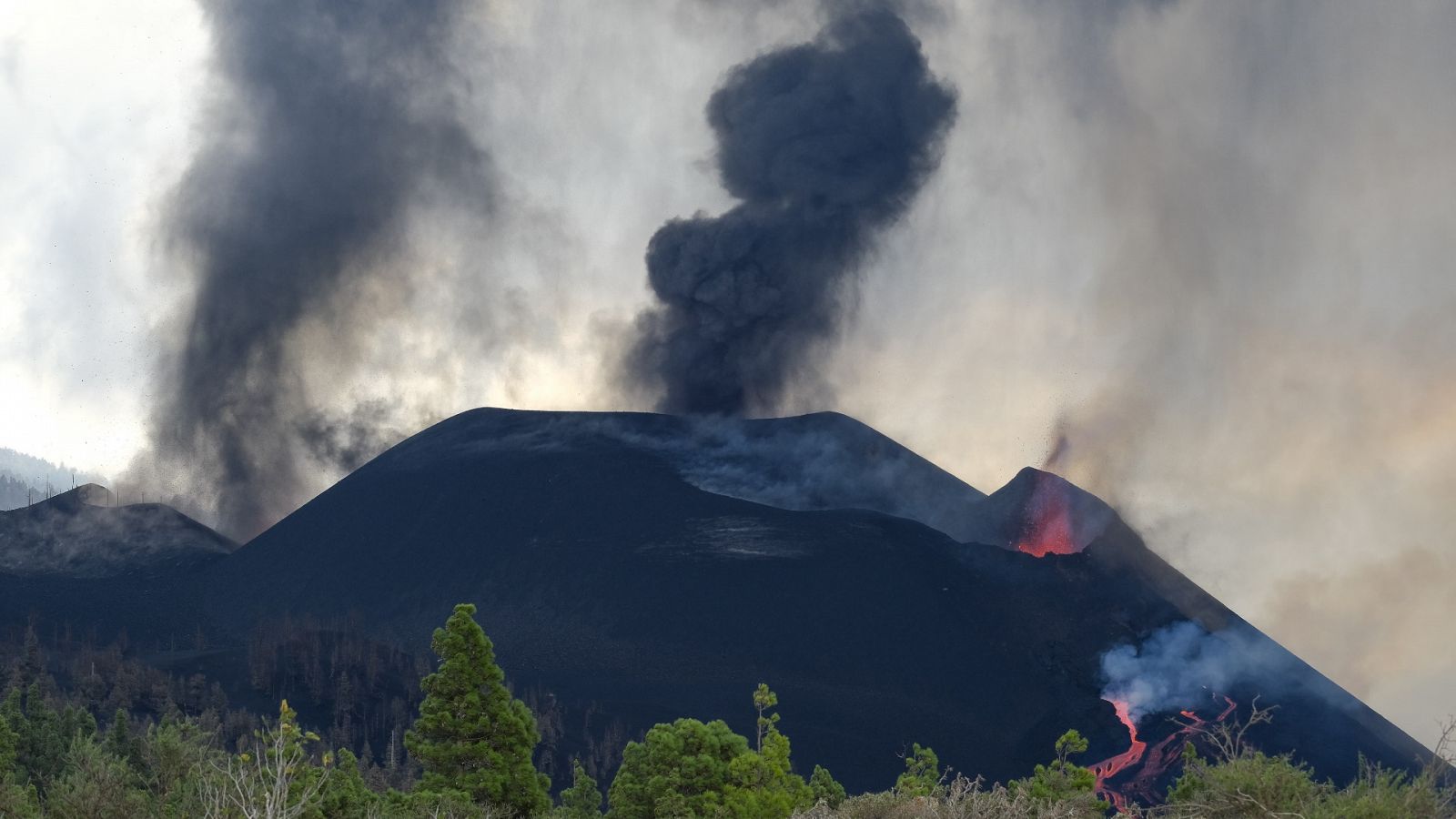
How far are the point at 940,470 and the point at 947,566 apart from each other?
2865 centimetres

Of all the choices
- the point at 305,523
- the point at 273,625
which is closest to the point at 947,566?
the point at 273,625

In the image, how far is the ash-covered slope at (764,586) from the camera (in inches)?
3445

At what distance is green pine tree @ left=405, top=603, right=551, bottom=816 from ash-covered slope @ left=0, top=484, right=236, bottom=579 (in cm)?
11201

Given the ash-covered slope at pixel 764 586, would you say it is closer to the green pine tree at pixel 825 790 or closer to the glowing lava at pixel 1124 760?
the glowing lava at pixel 1124 760

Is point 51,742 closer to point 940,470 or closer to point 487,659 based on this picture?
point 487,659

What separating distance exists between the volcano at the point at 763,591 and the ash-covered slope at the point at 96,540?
6833 millimetres

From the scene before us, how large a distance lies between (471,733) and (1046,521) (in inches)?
3635

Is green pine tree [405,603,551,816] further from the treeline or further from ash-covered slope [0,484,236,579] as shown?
ash-covered slope [0,484,236,579]

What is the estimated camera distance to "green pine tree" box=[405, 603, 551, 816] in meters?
33.0

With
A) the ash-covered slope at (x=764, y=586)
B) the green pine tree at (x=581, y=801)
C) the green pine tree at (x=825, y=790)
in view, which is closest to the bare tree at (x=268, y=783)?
the green pine tree at (x=581, y=801)

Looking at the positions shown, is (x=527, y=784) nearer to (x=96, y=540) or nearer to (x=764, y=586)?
(x=764, y=586)

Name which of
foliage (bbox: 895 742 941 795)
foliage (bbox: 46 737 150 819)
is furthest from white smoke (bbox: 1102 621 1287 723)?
foliage (bbox: 46 737 150 819)

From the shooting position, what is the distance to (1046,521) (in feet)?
389

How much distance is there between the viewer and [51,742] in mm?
47000
